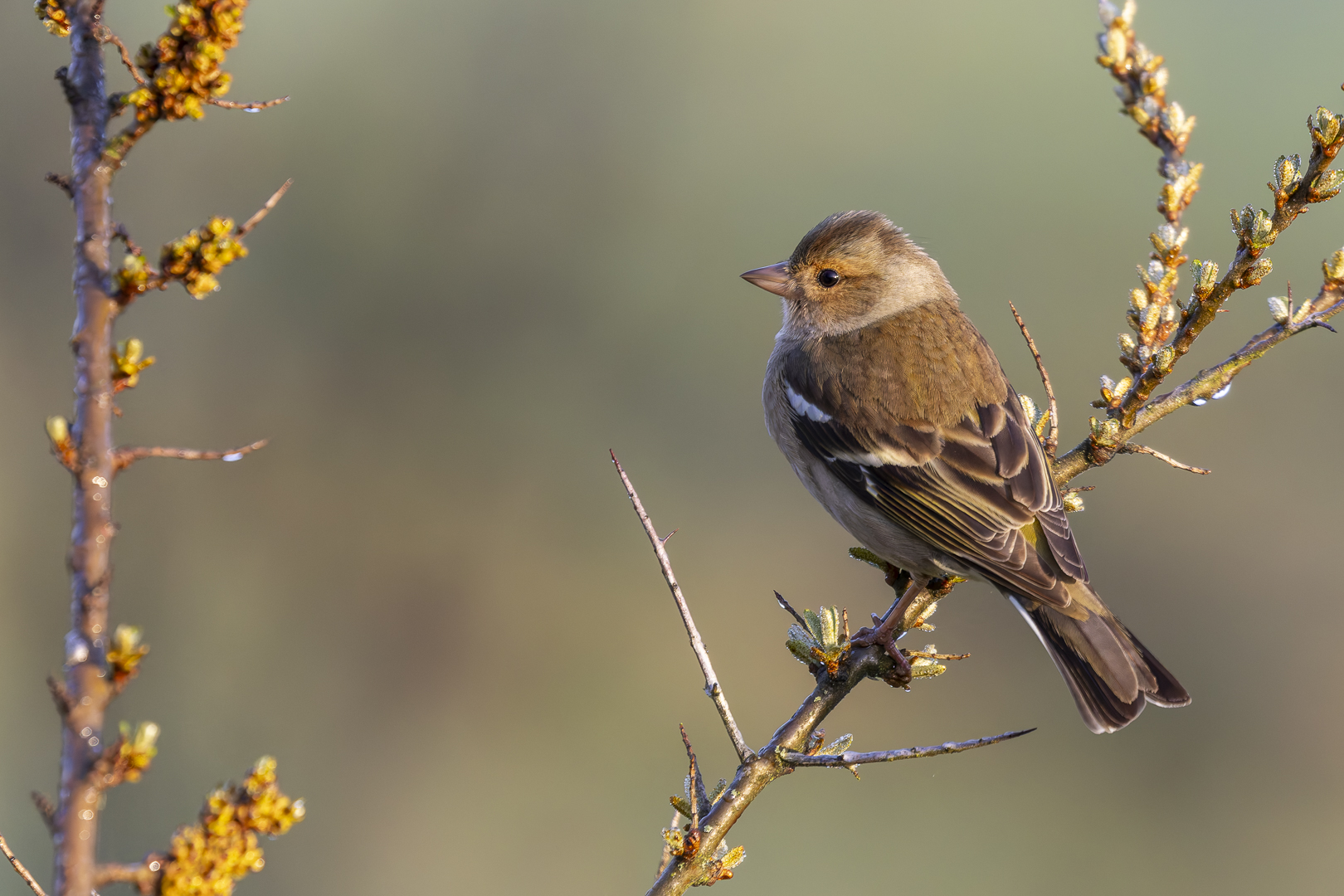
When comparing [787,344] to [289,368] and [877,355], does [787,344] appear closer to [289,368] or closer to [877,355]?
[877,355]

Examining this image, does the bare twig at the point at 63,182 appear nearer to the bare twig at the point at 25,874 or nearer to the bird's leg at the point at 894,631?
the bare twig at the point at 25,874

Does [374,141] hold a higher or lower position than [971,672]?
higher

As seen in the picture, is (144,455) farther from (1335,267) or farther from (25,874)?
(1335,267)

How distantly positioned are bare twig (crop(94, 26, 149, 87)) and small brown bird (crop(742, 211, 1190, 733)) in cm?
341

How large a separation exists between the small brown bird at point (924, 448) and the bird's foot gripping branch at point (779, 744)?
0.76 m

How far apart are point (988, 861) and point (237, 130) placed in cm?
1494

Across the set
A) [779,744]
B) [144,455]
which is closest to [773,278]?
[779,744]

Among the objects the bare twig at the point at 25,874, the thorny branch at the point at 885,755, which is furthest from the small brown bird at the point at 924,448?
the bare twig at the point at 25,874

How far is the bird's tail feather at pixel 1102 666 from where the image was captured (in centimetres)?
424

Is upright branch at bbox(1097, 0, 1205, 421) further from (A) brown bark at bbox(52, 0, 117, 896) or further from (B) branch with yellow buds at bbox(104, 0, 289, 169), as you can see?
(A) brown bark at bbox(52, 0, 117, 896)

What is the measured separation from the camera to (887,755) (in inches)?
94.1

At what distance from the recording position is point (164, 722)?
43.6ft

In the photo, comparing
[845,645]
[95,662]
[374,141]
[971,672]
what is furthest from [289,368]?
[95,662]

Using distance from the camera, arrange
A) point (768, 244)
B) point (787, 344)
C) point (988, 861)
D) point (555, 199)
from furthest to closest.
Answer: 1. point (555, 199)
2. point (768, 244)
3. point (988, 861)
4. point (787, 344)
